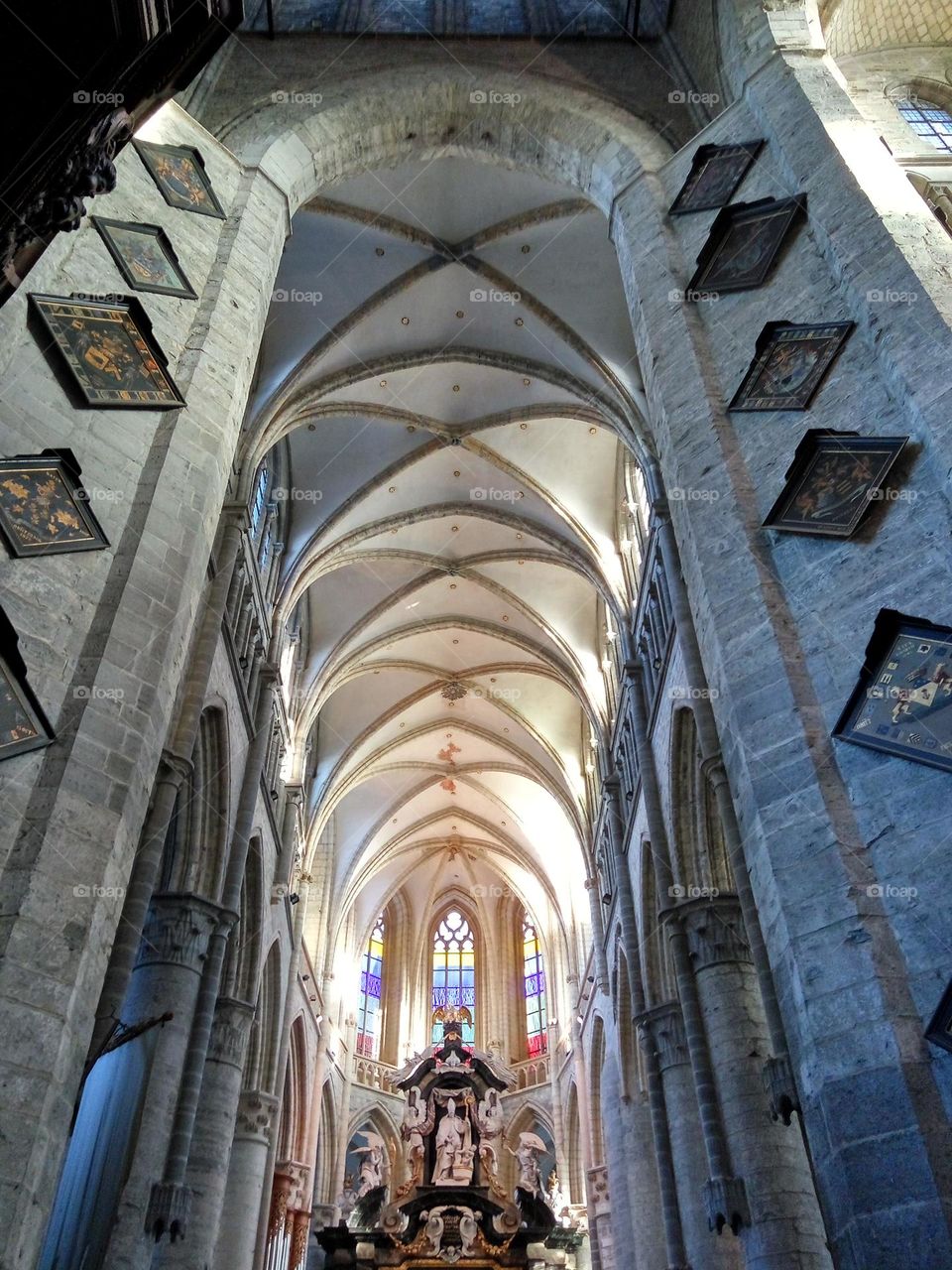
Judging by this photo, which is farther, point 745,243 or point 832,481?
point 745,243

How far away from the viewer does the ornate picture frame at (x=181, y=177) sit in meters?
10.1

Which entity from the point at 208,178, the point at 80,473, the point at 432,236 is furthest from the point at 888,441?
the point at 432,236

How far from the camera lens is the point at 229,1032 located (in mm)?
14406

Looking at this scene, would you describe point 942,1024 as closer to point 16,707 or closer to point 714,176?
point 16,707

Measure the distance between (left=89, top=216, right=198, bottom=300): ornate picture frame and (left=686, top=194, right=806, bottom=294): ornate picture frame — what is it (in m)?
5.07

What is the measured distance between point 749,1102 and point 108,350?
1046cm
